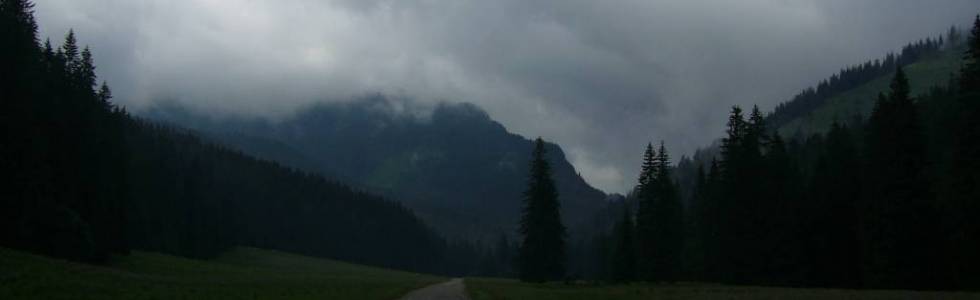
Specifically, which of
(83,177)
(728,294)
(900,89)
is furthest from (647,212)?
(83,177)

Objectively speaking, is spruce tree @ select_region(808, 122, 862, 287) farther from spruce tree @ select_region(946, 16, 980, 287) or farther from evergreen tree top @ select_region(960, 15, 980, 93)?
evergreen tree top @ select_region(960, 15, 980, 93)

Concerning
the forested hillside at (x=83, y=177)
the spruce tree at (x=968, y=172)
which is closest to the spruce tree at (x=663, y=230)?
the spruce tree at (x=968, y=172)

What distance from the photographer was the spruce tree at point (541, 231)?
Answer: 71500 mm

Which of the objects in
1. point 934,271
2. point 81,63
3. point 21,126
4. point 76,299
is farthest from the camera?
point 81,63

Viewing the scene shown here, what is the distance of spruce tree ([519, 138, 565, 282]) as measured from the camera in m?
71.5

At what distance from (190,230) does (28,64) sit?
6114cm

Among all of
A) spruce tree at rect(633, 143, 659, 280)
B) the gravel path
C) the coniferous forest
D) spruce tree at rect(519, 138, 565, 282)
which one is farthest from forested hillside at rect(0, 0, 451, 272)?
spruce tree at rect(633, 143, 659, 280)

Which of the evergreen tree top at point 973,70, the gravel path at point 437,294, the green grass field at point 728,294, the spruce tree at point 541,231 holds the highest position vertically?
the evergreen tree top at point 973,70

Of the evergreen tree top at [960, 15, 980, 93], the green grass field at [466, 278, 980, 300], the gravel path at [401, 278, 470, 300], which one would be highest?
the evergreen tree top at [960, 15, 980, 93]

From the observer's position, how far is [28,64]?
46531 mm

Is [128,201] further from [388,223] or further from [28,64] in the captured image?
[388,223]

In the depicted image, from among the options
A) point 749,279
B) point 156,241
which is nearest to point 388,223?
point 156,241

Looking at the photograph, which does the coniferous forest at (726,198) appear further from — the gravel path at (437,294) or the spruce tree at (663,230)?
the gravel path at (437,294)

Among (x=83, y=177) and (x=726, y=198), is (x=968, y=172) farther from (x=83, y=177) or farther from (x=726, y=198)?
(x=83, y=177)
